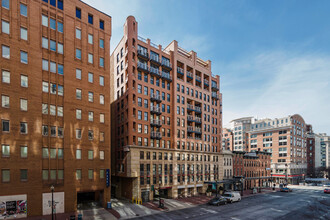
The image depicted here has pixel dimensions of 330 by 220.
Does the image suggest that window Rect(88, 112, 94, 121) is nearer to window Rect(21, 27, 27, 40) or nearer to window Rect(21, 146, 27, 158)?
window Rect(21, 146, 27, 158)

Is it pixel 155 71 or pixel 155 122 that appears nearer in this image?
pixel 155 122

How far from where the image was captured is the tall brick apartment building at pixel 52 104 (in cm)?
2794

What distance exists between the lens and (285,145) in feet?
319

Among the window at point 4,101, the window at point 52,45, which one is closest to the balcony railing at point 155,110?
the window at point 52,45

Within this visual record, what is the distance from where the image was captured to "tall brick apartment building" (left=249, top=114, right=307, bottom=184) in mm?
96363

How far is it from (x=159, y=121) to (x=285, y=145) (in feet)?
260

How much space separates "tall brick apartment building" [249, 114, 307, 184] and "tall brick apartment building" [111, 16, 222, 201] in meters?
56.0

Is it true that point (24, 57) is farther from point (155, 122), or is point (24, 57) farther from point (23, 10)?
point (155, 122)

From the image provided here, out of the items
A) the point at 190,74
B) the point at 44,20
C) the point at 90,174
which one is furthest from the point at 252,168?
the point at 44,20

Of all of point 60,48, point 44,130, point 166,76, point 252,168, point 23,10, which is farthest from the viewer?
point 252,168

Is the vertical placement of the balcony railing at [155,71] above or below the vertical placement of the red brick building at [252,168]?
above

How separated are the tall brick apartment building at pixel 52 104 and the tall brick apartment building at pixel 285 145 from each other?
87.9 meters

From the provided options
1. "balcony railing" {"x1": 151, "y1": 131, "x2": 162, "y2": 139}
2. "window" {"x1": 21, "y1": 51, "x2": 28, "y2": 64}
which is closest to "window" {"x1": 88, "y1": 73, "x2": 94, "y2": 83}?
"window" {"x1": 21, "y1": 51, "x2": 28, "y2": 64}

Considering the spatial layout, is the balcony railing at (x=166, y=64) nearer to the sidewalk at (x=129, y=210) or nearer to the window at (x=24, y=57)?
the window at (x=24, y=57)
